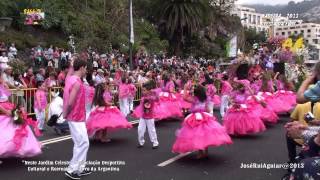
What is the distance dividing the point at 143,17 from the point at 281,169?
122 feet

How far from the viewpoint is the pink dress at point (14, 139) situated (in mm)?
7793

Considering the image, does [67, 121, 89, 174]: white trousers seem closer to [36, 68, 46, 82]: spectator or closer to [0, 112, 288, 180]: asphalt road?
[0, 112, 288, 180]: asphalt road

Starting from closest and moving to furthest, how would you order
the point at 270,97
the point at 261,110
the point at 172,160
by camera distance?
the point at 172,160 → the point at 261,110 → the point at 270,97

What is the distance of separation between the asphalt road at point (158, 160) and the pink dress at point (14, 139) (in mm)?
272

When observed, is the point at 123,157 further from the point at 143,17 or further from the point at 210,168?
the point at 143,17

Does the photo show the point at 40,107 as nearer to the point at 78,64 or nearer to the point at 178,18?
the point at 78,64

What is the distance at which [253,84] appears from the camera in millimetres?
14203

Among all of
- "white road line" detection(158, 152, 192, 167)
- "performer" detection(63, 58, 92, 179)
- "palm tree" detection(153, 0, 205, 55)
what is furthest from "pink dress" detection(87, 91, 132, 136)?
"palm tree" detection(153, 0, 205, 55)

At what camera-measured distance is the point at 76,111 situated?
696 centimetres

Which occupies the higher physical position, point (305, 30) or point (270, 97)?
point (305, 30)

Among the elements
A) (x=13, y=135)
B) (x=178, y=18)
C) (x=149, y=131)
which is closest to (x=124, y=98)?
(x=149, y=131)

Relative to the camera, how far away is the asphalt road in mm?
7473

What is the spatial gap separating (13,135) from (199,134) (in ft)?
11.0

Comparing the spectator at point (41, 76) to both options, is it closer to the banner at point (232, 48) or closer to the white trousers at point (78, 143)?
the white trousers at point (78, 143)
